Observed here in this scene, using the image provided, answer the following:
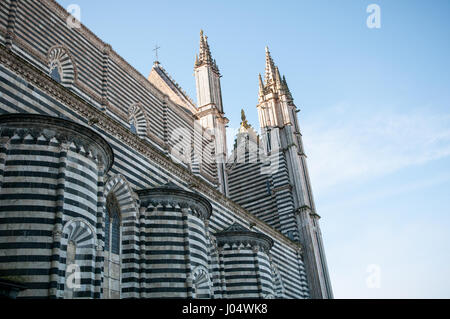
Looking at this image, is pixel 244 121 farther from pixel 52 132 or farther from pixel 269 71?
pixel 52 132

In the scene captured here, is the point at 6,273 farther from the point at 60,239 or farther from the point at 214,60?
the point at 214,60

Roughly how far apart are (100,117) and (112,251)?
15.7 feet

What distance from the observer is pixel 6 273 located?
10.6 metres

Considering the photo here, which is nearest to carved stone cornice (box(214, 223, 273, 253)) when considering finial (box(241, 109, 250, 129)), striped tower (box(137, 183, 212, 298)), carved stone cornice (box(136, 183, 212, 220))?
striped tower (box(137, 183, 212, 298))

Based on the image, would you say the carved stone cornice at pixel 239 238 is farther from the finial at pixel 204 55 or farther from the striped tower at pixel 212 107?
the finial at pixel 204 55

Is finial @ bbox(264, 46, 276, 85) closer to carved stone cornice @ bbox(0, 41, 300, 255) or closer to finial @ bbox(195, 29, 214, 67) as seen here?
finial @ bbox(195, 29, 214, 67)

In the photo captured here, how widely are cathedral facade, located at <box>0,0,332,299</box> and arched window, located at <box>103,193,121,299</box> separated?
4 cm

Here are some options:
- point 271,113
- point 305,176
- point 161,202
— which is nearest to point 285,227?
point 305,176

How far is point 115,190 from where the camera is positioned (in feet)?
53.4

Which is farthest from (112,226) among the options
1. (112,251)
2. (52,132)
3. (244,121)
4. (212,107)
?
(244,121)
